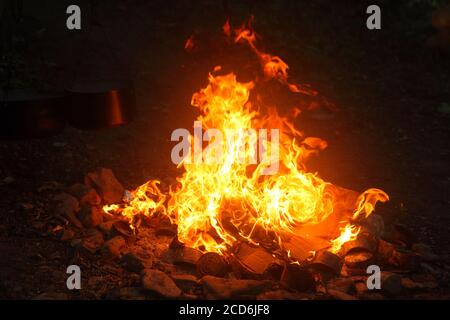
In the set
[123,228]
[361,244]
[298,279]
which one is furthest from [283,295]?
[123,228]

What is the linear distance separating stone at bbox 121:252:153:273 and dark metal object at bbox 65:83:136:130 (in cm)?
163

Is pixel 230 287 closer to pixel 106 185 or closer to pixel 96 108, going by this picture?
pixel 106 185

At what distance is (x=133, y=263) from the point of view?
17.4 ft

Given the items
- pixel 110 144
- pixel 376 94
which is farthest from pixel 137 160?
pixel 376 94

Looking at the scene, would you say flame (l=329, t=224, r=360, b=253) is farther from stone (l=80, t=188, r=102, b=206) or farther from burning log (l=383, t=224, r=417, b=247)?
stone (l=80, t=188, r=102, b=206)

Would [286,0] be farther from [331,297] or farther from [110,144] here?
[331,297]

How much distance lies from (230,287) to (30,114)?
9.66ft

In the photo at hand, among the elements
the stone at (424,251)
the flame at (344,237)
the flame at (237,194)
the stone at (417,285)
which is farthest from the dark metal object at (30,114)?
the stone at (424,251)

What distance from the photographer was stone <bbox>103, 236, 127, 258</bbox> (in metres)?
5.49

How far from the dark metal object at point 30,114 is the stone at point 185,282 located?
230 cm

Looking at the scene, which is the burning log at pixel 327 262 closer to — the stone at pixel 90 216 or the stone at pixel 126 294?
the stone at pixel 126 294

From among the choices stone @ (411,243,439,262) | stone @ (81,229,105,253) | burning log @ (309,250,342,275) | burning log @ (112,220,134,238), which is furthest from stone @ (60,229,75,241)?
stone @ (411,243,439,262)

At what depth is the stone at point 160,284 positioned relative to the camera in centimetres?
481

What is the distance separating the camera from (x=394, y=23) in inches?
490
